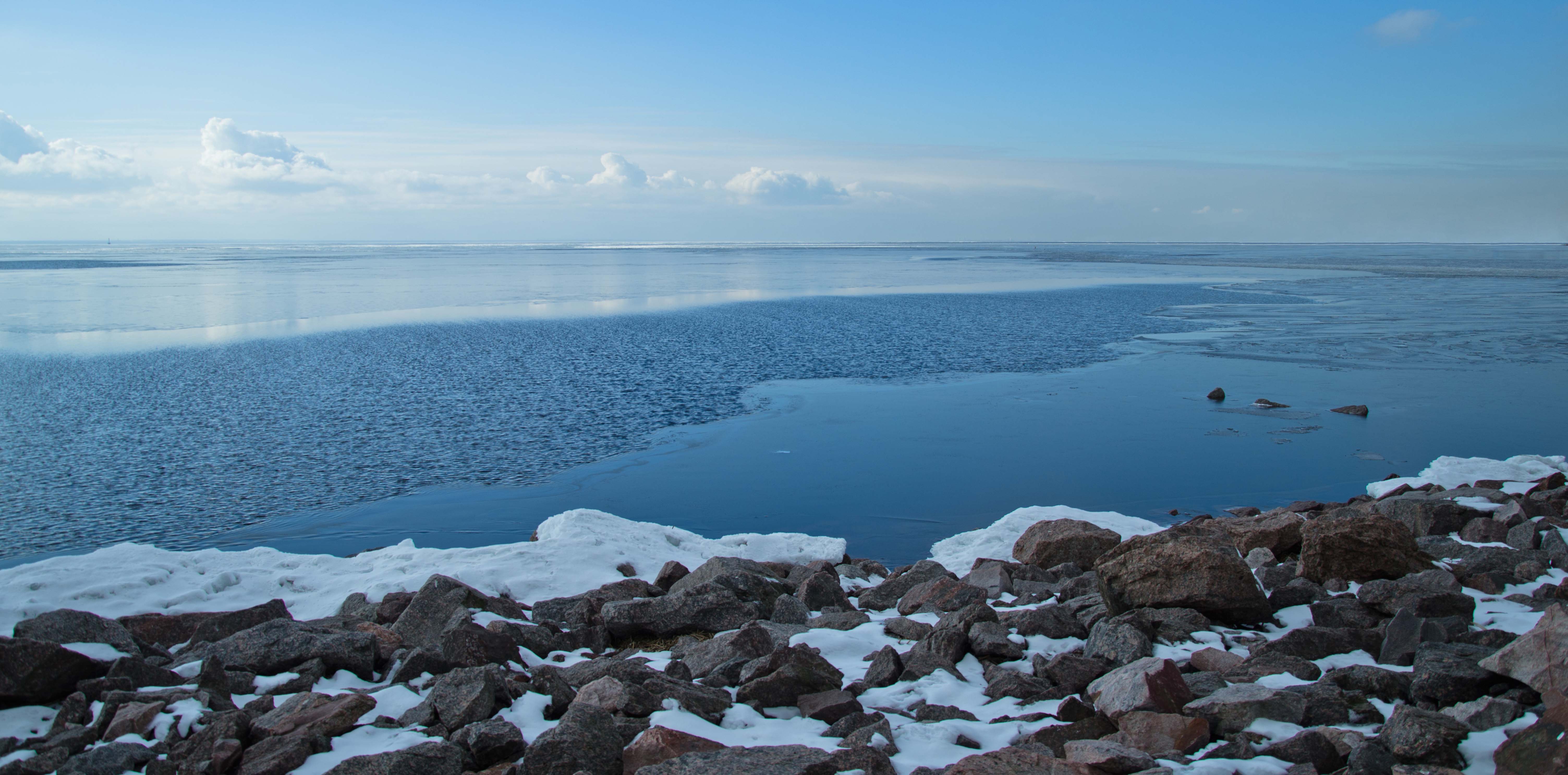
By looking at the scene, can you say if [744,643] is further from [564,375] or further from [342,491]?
[564,375]

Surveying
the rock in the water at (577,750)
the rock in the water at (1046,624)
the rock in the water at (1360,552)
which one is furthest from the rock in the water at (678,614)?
the rock in the water at (1360,552)

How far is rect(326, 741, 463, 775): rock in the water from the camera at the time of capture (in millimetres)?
5270

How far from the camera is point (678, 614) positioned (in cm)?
831

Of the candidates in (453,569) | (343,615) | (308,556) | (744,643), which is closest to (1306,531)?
(744,643)

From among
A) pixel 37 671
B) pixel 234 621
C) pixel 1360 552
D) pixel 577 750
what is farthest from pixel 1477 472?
pixel 37 671

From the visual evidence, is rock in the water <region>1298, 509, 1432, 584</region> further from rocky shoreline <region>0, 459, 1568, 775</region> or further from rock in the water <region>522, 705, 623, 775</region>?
rock in the water <region>522, 705, 623, 775</region>

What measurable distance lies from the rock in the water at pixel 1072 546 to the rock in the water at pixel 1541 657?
4470 mm

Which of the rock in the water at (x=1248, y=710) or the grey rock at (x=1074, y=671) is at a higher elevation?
the rock in the water at (x=1248, y=710)

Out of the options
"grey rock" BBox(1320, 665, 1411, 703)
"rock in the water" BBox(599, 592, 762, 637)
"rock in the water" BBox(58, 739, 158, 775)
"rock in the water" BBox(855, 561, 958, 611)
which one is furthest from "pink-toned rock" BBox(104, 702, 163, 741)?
"grey rock" BBox(1320, 665, 1411, 703)

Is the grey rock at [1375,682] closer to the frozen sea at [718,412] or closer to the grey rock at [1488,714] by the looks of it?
the grey rock at [1488,714]

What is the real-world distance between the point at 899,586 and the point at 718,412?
10.4m

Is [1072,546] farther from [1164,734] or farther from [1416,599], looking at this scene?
[1164,734]

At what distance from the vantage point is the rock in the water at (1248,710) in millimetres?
5648

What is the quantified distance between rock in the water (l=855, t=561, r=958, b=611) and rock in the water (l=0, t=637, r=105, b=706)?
6241mm
